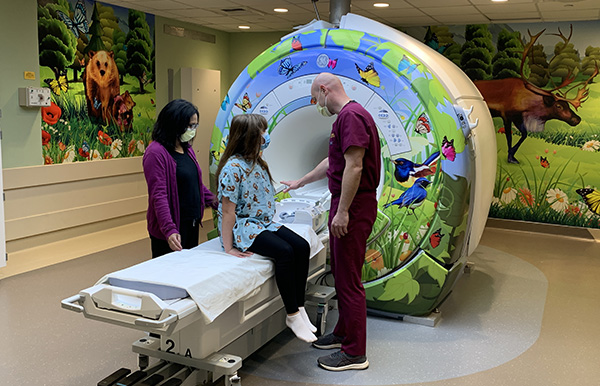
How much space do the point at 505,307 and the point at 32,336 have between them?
2.87 m

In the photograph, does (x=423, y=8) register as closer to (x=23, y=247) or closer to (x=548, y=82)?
(x=548, y=82)

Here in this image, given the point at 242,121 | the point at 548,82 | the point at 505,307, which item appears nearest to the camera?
the point at 242,121

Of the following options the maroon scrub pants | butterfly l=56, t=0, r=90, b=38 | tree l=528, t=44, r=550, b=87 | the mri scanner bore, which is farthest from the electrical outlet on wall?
tree l=528, t=44, r=550, b=87

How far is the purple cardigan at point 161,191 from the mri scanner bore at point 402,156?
2.50 feet

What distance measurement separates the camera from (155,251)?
2785 millimetres

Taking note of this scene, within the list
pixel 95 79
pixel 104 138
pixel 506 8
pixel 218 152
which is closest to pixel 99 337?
pixel 218 152

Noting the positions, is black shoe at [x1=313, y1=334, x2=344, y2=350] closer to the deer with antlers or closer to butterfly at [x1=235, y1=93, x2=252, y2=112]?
butterfly at [x1=235, y1=93, x2=252, y2=112]

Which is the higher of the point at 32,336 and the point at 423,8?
the point at 423,8

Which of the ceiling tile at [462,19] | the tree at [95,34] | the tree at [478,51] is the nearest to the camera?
the tree at [95,34]

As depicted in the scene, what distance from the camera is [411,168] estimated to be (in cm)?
320

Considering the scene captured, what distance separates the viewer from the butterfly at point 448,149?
122 inches

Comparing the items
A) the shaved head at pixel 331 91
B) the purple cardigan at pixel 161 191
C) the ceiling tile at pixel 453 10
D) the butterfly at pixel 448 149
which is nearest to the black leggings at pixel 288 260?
the purple cardigan at pixel 161 191

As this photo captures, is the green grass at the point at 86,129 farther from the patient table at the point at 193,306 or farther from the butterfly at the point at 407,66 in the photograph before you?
the butterfly at the point at 407,66

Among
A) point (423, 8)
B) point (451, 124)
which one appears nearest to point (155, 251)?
point (451, 124)
